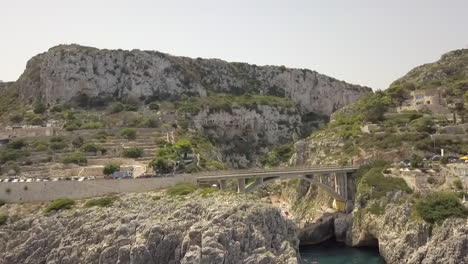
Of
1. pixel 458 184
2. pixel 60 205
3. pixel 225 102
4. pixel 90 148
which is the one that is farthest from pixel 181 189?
pixel 225 102

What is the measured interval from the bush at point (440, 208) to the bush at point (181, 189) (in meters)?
21.7

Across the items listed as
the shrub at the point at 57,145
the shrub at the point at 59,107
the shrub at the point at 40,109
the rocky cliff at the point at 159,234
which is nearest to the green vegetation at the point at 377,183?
the rocky cliff at the point at 159,234

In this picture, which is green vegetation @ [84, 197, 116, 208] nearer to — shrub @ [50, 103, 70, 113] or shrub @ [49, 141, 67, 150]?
shrub @ [49, 141, 67, 150]

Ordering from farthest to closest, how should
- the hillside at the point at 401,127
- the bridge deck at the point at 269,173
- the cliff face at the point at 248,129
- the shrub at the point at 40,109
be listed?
the cliff face at the point at 248,129 < the shrub at the point at 40,109 < the hillside at the point at 401,127 < the bridge deck at the point at 269,173

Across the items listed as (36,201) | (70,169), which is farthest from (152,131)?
(36,201)

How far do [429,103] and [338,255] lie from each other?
3634 cm

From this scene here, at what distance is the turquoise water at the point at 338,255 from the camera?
42031 millimetres

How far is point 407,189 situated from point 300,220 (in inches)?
561

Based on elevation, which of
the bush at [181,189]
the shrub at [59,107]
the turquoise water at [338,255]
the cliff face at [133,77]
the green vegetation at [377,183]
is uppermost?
the cliff face at [133,77]

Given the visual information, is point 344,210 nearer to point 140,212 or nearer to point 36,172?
point 140,212

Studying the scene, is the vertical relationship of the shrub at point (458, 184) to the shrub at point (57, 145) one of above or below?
below

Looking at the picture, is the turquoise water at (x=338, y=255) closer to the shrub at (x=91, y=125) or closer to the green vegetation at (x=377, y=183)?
the green vegetation at (x=377, y=183)

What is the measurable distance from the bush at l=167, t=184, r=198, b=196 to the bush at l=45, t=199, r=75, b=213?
30.2 feet

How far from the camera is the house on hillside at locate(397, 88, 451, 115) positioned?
6625cm
